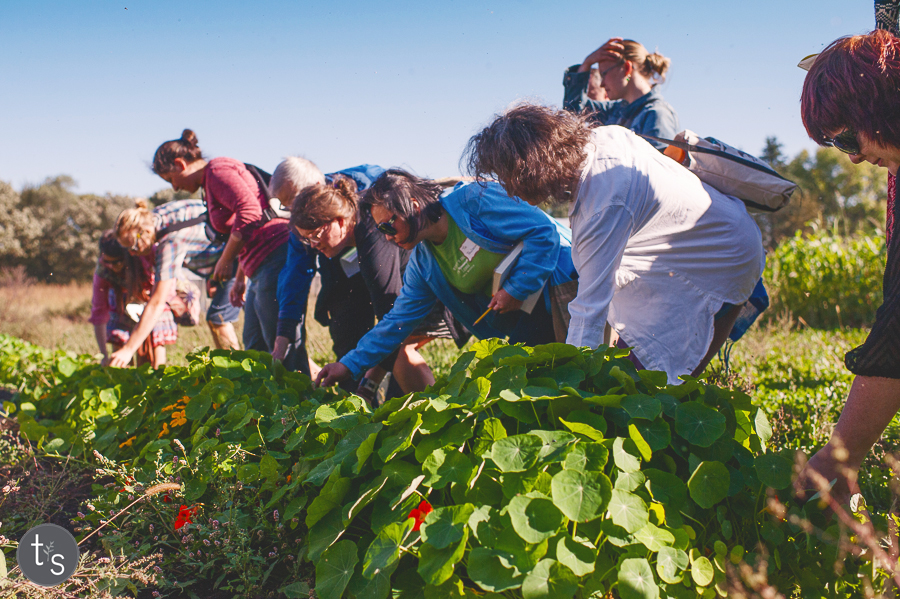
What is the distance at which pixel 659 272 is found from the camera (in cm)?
211

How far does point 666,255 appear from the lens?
6.89 feet

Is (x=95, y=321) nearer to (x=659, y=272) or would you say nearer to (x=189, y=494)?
(x=189, y=494)

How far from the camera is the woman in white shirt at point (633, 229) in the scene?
185 cm

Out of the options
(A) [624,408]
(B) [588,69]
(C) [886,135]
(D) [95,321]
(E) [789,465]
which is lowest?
(D) [95,321]

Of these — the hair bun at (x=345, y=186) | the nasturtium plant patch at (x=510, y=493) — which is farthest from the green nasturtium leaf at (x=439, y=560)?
the hair bun at (x=345, y=186)

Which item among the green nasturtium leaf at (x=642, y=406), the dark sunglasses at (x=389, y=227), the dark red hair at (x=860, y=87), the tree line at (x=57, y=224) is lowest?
the tree line at (x=57, y=224)

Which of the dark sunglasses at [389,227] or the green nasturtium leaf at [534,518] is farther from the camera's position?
the dark sunglasses at [389,227]

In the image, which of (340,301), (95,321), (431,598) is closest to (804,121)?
(431,598)

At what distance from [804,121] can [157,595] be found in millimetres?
1968

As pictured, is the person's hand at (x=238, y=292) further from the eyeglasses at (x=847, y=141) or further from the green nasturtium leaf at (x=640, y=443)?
the eyeglasses at (x=847, y=141)

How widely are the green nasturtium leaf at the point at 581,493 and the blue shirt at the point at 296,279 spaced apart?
254 centimetres

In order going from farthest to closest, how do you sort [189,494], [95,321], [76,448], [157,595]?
[95,321] < [76,448] < [189,494] < [157,595]

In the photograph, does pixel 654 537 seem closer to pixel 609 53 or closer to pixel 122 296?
pixel 609 53

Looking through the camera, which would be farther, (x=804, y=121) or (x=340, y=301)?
(x=340, y=301)
